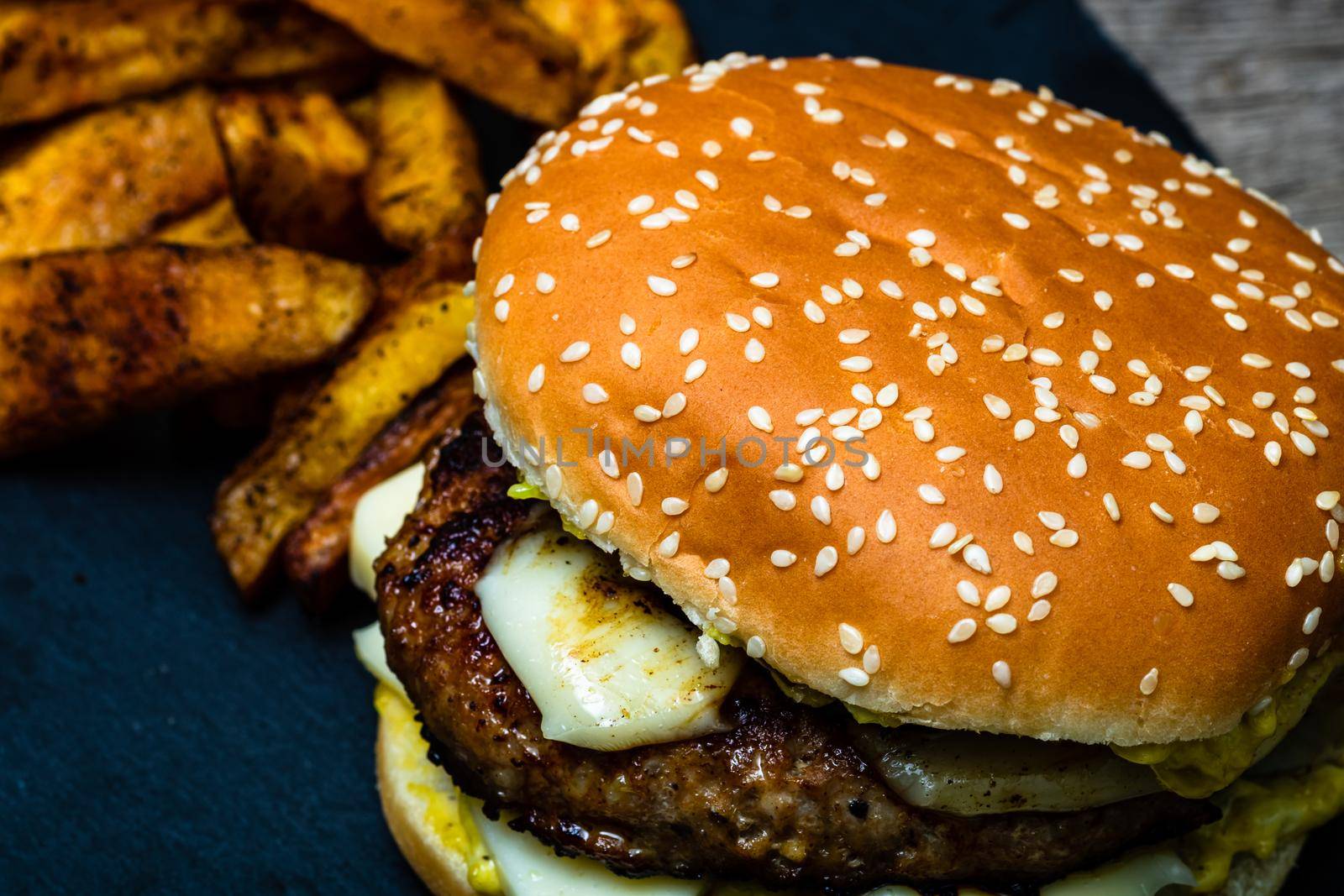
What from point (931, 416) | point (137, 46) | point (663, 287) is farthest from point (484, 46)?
point (931, 416)

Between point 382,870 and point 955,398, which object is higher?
Answer: point 955,398

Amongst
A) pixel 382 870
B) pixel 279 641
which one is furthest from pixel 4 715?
pixel 382 870

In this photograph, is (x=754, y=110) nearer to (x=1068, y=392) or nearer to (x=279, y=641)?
(x=1068, y=392)

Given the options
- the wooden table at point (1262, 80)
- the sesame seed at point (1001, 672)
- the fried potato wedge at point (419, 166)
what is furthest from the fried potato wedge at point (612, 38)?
the wooden table at point (1262, 80)

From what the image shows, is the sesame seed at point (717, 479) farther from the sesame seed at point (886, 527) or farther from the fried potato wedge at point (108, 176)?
the fried potato wedge at point (108, 176)

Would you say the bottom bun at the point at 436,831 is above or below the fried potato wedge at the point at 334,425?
below

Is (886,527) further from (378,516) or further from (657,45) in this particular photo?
(657,45)

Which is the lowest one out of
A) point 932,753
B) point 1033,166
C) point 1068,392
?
point 932,753
